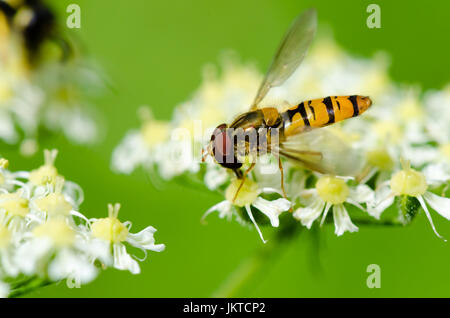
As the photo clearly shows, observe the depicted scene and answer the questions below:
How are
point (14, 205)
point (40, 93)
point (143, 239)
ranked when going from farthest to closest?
point (40, 93), point (143, 239), point (14, 205)

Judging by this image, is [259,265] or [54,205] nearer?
[54,205]

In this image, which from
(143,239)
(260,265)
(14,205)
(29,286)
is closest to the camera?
(29,286)

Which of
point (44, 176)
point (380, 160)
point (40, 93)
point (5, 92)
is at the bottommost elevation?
point (44, 176)

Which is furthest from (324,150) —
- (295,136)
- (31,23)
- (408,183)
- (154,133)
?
(31,23)

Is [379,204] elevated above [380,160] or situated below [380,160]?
below

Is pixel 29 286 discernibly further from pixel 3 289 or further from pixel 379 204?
pixel 379 204

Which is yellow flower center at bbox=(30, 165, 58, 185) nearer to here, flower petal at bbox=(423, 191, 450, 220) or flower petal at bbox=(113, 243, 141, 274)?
flower petal at bbox=(113, 243, 141, 274)

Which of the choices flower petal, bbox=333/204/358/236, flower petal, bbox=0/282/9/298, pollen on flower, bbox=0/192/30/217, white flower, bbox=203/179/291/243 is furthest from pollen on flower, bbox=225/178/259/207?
flower petal, bbox=0/282/9/298

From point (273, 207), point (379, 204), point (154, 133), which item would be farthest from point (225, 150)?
point (154, 133)

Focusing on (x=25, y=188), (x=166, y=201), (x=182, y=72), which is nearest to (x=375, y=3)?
(x=182, y=72)
